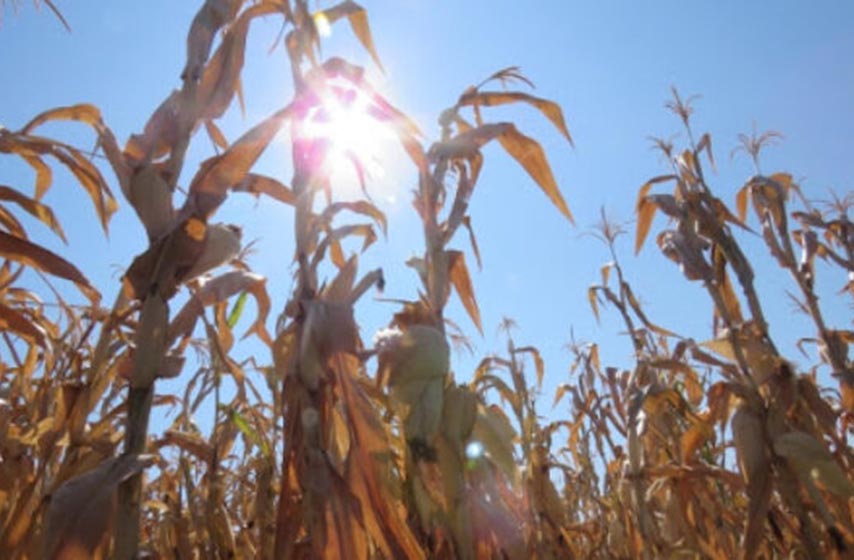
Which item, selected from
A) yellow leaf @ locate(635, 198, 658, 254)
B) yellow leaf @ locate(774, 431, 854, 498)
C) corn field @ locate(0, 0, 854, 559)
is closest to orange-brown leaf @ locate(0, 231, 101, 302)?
corn field @ locate(0, 0, 854, 559)

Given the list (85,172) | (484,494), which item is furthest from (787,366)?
(85,172)

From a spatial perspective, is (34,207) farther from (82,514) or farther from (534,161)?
(534,161)

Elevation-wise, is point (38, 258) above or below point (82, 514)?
above

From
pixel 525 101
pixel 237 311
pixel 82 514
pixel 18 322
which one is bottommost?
pixel 82 514

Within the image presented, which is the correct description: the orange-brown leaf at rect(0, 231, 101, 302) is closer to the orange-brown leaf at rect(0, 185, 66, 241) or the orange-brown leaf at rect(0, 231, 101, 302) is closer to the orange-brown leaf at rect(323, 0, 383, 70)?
the orange-brown leaf at rect(0, 185, 66, 241)

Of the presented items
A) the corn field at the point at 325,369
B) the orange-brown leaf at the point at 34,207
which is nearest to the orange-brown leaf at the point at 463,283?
the corn field at the point at 325,369

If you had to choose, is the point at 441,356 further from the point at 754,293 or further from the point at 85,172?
the point at 754,293

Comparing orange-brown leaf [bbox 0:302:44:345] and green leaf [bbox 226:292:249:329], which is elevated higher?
green leaf [bbox 226:292:249:329]

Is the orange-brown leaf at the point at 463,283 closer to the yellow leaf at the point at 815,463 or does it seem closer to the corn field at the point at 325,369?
the corn field at the point at 325,369

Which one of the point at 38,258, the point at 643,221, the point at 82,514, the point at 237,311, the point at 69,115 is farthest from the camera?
the point at 643,221

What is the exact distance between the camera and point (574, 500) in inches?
126

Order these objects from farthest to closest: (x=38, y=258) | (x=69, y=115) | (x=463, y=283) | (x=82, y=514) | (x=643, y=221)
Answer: (x=643, y=221), (x=463, y=283), (x=69, y=115), (x=38, y=258), (x=82, y=514)

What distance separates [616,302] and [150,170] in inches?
67.3

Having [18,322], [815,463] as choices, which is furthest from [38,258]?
[815,463]
